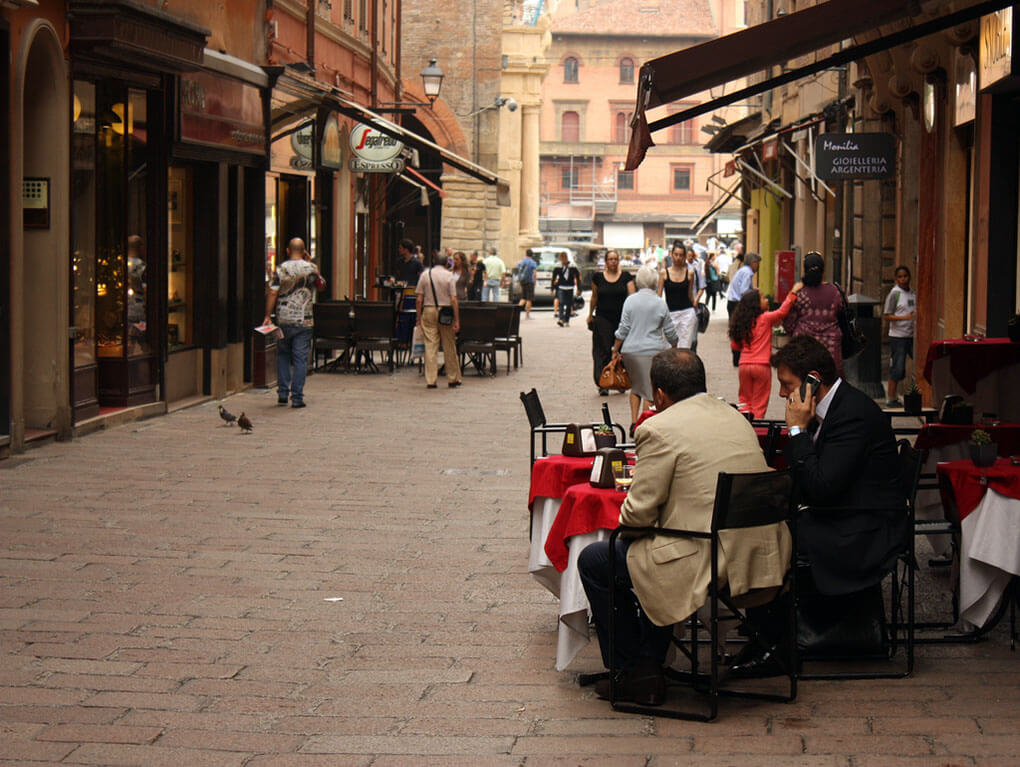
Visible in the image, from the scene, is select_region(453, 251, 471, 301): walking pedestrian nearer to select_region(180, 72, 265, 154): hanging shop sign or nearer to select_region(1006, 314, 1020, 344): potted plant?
select_region(180, 72, 265, 154): hanging shop sign

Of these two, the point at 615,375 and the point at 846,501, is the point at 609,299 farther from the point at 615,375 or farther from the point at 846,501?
the point at 846,501

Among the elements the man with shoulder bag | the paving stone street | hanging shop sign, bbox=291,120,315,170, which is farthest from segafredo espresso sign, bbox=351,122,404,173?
the paving stone street

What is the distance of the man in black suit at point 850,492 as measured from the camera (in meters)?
6.73

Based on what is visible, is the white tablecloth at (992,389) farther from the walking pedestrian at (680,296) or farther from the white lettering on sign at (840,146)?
the white lettering on sign at (840,146)

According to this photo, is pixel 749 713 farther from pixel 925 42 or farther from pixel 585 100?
pixel 585 100

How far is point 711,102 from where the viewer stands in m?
10.9

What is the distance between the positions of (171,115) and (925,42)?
7.81 metres

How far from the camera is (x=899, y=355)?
17672 millimetres

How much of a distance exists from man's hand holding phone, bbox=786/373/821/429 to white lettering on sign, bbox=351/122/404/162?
19.8 metres

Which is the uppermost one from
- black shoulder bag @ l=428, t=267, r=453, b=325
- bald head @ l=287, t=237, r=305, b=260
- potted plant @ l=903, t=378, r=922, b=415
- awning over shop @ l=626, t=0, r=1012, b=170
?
awning over shop @ l=626, t=0, r=1012, b=170

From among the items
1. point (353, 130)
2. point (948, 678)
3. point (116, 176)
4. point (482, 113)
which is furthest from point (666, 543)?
point (482, 113)

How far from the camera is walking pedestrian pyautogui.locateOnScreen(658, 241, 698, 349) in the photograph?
58.8 feet

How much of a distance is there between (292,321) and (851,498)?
11310 mm

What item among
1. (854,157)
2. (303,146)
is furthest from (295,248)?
(854,157)
